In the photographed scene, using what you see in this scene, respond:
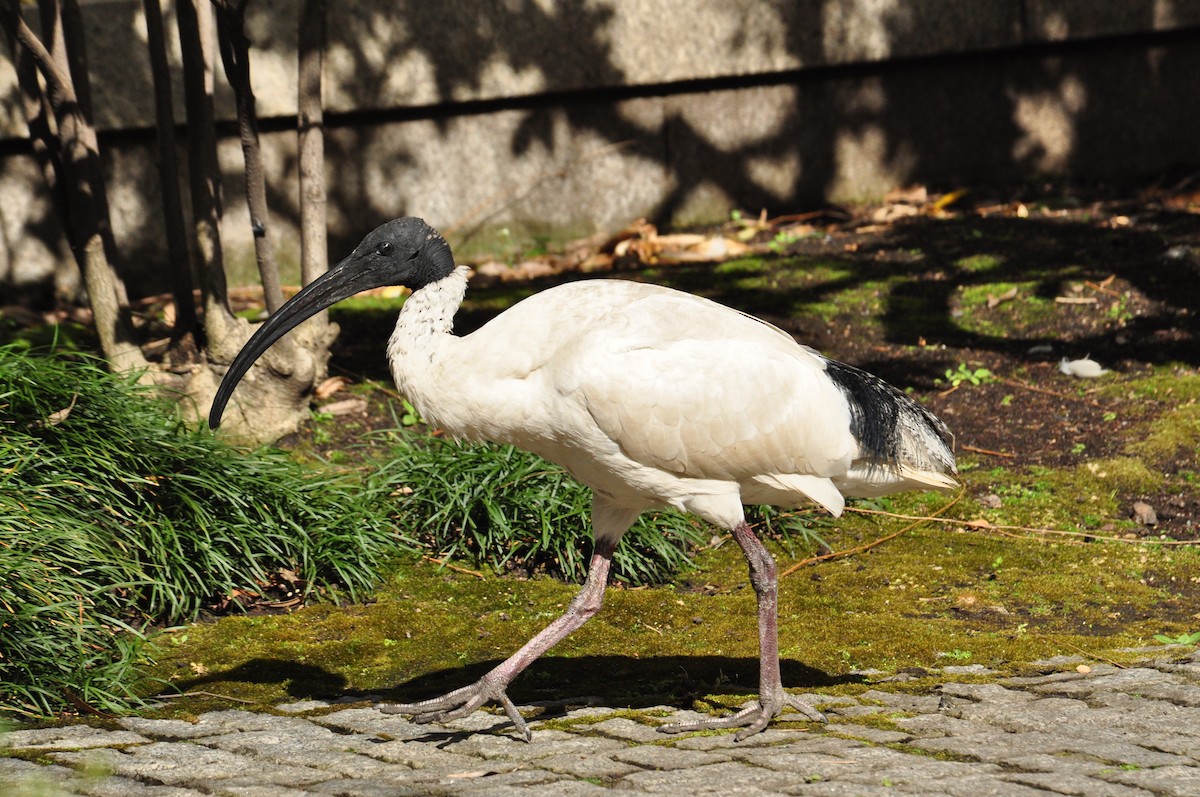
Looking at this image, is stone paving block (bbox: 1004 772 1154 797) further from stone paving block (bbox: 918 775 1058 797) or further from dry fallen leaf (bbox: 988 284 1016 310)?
dry fallen leaf (bbox: 988 284 1016 310)

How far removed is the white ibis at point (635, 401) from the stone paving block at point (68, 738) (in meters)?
0.79

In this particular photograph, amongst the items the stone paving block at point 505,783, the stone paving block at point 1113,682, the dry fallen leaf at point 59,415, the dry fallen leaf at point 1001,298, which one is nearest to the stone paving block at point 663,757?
the stone paving block at point 505,783

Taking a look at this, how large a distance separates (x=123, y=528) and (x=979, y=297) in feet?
18.4

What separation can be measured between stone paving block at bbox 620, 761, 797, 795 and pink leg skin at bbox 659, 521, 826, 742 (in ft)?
1.30

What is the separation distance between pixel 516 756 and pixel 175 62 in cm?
616

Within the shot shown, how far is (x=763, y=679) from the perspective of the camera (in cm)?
421

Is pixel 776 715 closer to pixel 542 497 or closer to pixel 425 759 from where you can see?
pixel 425 759

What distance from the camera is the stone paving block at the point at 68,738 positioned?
12.8 ft

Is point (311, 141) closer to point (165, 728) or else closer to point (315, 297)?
point (315, 297)

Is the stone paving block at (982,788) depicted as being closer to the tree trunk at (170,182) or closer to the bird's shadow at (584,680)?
the bird's shadow at (584,680)

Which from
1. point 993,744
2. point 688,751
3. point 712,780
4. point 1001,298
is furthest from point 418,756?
point 1001,298

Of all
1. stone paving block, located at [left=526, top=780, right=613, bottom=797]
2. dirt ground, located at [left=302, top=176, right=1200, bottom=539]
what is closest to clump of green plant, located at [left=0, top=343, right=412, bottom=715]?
dirt ground, located at [left=302, top=176, right=1200, bottom=539]

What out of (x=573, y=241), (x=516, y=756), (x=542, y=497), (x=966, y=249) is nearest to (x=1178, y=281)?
(x=966, y=249)

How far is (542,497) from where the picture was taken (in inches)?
225
